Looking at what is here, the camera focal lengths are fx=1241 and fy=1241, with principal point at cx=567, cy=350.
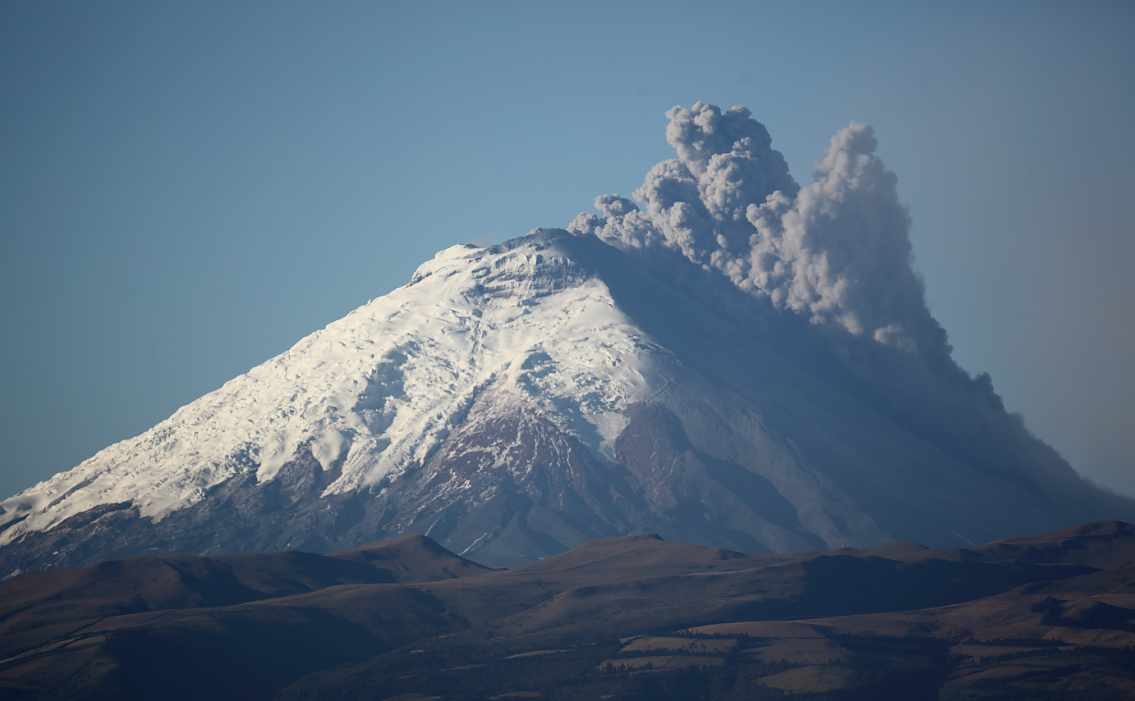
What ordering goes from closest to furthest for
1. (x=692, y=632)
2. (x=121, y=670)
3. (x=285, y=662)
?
1. (x=121, y=670)
2. (x=285, y=662)
3. (x=692, y=632)

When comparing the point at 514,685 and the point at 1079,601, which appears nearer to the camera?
the point at 514,685

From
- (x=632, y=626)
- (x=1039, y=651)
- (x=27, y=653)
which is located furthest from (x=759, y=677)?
(x=27, y=653)

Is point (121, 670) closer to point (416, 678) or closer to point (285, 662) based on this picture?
point (285, 662)

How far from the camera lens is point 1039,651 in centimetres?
17338

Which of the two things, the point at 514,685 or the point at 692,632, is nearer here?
the point at 514,685

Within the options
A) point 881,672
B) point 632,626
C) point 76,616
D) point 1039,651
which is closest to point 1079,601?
point 1039,651

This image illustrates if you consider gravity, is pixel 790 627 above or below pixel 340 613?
below

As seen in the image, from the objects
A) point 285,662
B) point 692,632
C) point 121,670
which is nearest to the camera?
point 121,670

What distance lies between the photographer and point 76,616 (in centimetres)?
19038

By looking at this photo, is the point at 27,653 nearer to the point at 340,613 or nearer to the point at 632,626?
the point at 340,613

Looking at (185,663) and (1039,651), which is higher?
(185,663)

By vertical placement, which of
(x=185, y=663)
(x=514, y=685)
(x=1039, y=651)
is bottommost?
(x=1039, y=651)

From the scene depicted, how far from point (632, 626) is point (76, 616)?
3364 inches

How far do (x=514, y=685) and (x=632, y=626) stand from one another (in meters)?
28.3
